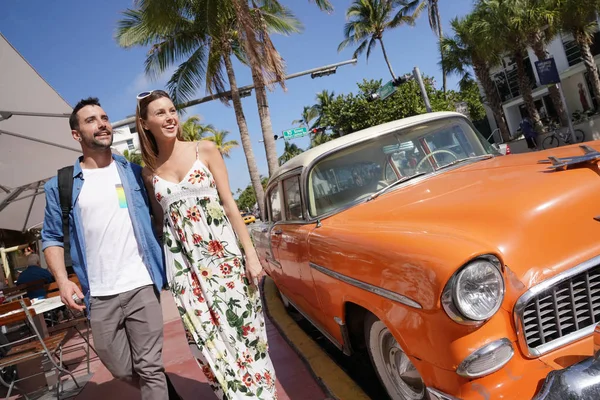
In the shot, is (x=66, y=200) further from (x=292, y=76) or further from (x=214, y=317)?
(x=292, y=76)

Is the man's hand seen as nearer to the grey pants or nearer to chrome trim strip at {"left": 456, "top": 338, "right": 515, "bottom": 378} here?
the grey pants

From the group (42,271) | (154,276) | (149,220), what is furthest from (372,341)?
(42,271)

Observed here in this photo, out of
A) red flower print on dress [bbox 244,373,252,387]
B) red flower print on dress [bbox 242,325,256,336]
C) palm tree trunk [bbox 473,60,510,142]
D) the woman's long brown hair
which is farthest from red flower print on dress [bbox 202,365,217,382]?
palm tree trunk [bbox 473,60,510,142]

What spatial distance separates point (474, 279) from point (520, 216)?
41 centimetres

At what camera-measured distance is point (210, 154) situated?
95.7 inches

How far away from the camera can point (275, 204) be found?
4348 millimetres

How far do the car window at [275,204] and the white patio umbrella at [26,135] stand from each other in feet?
9.82

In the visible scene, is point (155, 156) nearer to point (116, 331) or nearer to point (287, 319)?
point (116, 331)

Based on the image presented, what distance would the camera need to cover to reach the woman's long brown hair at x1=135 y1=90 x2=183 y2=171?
2.42 meters

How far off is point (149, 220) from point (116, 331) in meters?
0.61

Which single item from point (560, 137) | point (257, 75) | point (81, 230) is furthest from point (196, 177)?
point (560, 137)

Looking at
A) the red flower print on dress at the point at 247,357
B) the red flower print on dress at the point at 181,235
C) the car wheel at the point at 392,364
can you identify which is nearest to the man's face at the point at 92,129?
the red flower print on dress at the point at 181,235

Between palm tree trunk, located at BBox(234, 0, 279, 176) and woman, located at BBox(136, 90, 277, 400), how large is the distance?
8.57 m

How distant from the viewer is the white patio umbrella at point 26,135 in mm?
5008
